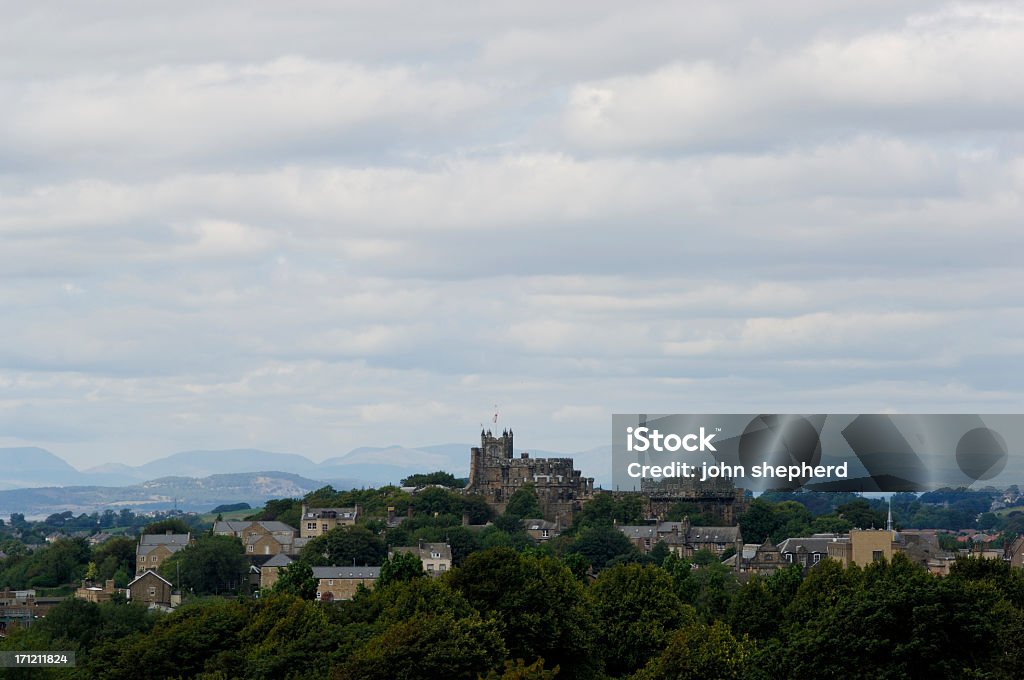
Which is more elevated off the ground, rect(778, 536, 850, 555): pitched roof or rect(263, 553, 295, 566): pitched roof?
rect(778, 536, 850, 555): pitched roof

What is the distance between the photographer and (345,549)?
184 m

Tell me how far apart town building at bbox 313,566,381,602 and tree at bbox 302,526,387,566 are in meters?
7.45

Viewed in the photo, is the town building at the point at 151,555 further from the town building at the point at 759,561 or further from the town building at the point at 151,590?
the town building at the point at 759,561

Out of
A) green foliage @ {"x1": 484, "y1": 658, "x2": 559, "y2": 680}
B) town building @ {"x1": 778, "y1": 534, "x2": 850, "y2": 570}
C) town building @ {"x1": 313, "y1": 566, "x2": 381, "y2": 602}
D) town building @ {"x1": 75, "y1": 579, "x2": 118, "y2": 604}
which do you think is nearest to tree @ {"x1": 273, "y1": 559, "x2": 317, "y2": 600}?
town building @ {"x1": 313, "y1": 566, "x2": 381, "y2": 602}

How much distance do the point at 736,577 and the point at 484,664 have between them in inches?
3365

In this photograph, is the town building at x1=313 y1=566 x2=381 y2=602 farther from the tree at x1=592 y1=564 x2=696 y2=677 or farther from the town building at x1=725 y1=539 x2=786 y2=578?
the tree at x1=592 y1=564 x2=696 y2=677

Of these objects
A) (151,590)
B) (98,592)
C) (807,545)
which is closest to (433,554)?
(151,590)

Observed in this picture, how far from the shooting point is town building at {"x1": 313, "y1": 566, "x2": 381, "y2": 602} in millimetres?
166500

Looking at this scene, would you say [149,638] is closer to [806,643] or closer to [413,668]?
[413,668]

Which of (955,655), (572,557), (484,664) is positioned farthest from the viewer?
(572,557)

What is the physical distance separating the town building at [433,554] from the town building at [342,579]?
14.4 metres

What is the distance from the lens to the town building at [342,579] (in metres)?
166

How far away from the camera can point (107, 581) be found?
582 ft

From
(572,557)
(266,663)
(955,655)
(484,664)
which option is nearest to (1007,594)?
(955,655)
